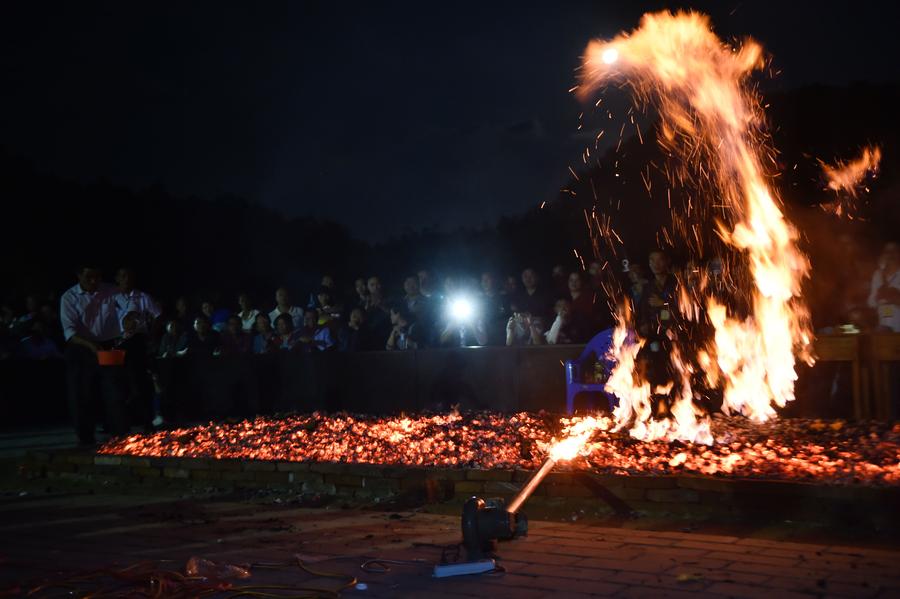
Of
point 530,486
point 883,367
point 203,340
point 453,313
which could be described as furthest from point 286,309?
point 530,486

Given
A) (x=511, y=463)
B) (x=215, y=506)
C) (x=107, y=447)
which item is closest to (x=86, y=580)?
(x=215, y=506)

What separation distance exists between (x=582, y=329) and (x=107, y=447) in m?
6.14

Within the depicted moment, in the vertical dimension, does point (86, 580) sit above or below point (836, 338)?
below

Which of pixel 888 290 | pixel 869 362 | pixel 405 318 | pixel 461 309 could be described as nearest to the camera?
pixel 869 362

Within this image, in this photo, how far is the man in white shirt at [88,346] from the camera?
11.3m

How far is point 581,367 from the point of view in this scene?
10758 mm

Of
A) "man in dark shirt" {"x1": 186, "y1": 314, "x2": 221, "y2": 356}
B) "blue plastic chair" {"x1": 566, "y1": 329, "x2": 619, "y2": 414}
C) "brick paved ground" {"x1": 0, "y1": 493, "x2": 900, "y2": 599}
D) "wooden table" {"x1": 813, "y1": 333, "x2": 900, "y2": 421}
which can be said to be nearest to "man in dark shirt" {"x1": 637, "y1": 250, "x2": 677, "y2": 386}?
"blue plastic chair" {"x1": 566, "y1": 329, "x2": 619, "y2": 414}

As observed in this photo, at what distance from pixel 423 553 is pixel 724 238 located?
615 cm

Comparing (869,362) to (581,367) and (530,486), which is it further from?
(530,486)

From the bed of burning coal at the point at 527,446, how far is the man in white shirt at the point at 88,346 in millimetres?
505

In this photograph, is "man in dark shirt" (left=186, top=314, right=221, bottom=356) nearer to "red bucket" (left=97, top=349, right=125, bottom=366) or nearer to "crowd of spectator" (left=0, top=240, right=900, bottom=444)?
"crowd of spectator" (left=0, top=240, right=900, bottom=444)

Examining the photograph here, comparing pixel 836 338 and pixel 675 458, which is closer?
pixel 675 458

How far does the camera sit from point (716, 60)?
33.4 ft

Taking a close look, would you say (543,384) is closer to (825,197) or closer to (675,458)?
(675,458)
